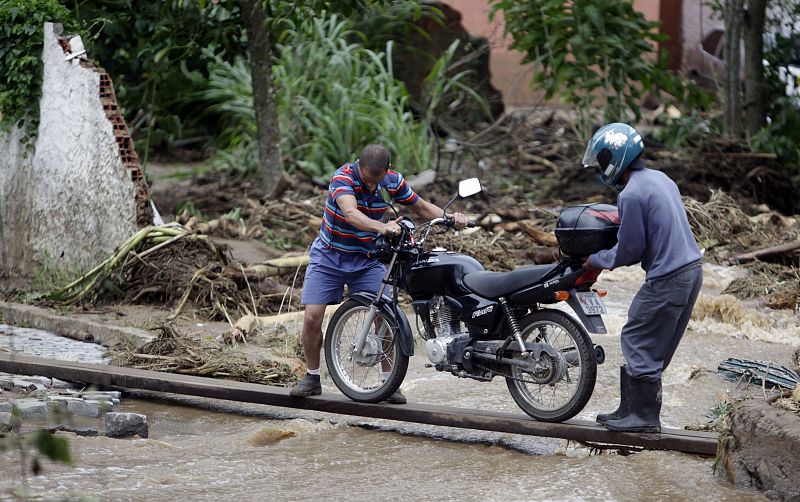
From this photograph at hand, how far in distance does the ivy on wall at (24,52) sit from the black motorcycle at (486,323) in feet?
17.6

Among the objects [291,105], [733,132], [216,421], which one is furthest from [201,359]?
[733,132]

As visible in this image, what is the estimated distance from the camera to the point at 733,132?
1555 cm

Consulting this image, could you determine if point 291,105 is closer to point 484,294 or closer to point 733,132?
point 733,132

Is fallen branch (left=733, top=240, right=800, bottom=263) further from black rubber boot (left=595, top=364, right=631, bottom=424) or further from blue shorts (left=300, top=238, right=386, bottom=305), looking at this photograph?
black rubber boot (left=595, top=364, right=631, bottom=424)

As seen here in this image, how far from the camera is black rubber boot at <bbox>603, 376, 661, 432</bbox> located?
5.68m

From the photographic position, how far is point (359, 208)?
6.54 metres

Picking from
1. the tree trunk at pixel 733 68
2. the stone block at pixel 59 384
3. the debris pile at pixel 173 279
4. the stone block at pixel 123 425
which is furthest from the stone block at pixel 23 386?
the tree trunk at pixel 733 68

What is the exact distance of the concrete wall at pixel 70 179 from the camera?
33.4 ft

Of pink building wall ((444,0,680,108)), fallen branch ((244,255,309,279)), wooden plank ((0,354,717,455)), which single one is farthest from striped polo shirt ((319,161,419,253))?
pink building wall ((444,0,680,108))

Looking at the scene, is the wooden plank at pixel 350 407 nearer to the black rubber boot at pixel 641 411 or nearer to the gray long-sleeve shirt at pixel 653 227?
the black rubber boot at pixel 641 411

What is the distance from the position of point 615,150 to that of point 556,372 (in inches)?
47.4

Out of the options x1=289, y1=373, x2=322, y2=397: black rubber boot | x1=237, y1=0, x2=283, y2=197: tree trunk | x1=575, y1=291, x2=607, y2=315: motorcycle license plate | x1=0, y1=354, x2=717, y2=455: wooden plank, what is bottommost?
x1=0, y1=354, x2=717, y2=455: wooden plank

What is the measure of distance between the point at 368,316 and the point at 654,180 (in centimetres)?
197

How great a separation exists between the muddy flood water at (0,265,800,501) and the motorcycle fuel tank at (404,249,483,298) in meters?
0.85
